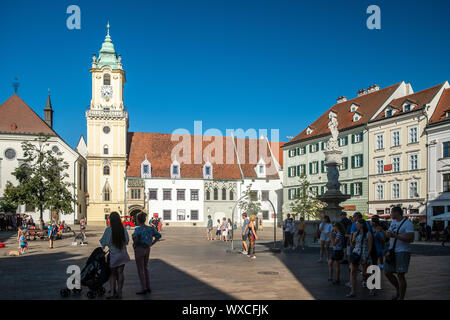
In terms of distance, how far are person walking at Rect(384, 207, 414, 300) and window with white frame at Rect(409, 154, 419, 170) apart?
3738 cm

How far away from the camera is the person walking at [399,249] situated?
30.9 feet

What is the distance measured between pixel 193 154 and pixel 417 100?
3249 cm

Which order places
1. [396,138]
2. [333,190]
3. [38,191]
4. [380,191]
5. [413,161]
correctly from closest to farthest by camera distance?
1. [333,190]
2. [38,191]
3. [413,161]
4. [396,138]
5. [380,191]

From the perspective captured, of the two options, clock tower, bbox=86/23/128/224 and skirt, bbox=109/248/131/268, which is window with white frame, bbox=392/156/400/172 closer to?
clock tower, bbox=86/23/128/224

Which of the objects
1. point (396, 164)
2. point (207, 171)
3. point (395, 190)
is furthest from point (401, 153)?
point (207, 171)

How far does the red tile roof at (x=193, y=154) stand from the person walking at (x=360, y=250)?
55839mm

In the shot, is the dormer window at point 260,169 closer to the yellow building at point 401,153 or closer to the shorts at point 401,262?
the yellow building at point 401,153

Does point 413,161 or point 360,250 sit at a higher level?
point 413,161

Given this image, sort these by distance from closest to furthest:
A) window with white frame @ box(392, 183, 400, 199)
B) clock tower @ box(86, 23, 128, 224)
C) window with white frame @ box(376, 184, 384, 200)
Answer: window with white frame @ box(392, 183, 400, 199) < window with white frame @ box(376, 184, 384, 200) < clock tower @ box(86, 23, 128, 224)

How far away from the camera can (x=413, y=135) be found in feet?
148

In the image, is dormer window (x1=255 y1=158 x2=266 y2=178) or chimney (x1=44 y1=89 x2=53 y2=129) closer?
dormer window (x1=255 y1=158 x2=266 y2=178)

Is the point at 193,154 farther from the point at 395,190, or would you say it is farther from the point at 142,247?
the point at 142,247

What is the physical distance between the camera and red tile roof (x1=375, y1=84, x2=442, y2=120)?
146ft

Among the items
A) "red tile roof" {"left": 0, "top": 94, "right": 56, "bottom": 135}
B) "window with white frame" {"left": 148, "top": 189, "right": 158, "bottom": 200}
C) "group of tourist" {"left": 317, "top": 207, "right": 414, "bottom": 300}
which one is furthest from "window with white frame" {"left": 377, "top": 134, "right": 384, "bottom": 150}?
"group of tourist" {"left": 317, "top": 207, "right": 414, "bottom": 300}
